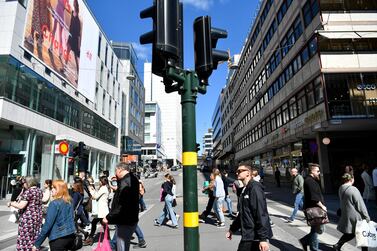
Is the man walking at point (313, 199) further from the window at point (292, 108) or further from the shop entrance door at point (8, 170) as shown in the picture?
the shop entrance door at point (8, 170)

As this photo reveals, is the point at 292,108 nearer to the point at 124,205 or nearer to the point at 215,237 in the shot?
the point at 215,237

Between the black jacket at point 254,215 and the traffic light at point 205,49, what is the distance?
1525 millimetres

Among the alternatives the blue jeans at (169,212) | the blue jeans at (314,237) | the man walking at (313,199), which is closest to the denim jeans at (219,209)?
the blue jeans at (169,212)

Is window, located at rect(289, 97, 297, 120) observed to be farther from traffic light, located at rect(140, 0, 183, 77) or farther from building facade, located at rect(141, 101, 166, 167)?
building facade, located at rect(141, 101, 166, 167)

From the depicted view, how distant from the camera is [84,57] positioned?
3375 cm

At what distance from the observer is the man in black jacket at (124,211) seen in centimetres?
441

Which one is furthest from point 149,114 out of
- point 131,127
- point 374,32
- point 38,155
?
point 374,32

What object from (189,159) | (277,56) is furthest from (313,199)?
(277,56)

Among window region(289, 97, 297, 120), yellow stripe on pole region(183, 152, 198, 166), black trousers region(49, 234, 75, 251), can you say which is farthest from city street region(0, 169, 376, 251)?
window region(289, 97, 297, 120)

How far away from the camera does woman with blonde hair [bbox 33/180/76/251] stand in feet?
14.1

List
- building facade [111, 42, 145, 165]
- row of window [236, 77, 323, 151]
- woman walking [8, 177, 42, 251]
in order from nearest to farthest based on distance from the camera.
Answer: woman walking [8, 177, 42, 251]
row of window [236, 77, 323, 151]
building facade [111, 42, 145, 165]

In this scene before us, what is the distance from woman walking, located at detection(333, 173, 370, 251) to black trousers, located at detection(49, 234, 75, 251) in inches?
194

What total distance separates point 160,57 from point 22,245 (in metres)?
3.89

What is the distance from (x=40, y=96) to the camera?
24.7m
